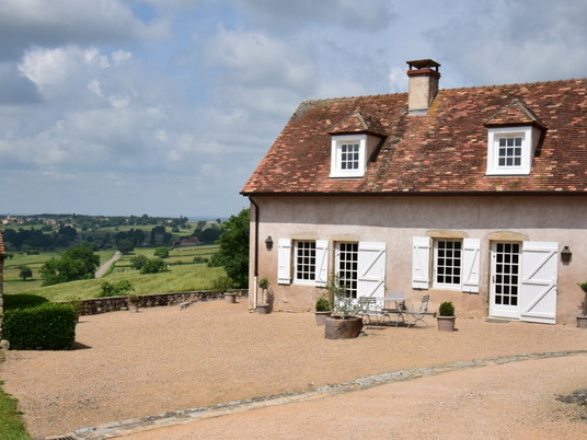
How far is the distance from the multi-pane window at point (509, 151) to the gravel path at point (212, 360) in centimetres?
462

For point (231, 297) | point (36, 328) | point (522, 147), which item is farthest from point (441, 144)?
point (36, 328)

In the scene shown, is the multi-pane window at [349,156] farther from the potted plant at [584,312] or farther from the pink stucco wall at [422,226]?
the potted plant at [584,312]

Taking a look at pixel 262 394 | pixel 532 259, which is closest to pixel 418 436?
pixel 262 394

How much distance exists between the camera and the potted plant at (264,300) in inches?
845

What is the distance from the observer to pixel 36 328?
50.0ft

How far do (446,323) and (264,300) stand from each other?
24.0ft

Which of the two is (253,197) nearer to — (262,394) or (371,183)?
(371,183)

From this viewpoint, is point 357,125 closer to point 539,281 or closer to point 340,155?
point 340,155

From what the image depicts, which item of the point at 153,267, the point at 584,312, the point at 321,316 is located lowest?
the point at 153,267

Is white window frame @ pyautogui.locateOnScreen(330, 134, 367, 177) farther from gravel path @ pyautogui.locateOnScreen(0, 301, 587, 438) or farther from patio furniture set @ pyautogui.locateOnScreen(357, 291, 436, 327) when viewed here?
gravel path @ pyautogui.locateOnScreen(0, 301, 587, 438)

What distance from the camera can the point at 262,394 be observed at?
10812 mm

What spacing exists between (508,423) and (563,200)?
1100cm

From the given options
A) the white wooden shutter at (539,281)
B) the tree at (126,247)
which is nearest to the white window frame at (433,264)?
the white wooden shutter at (539,281)

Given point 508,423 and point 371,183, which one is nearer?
point 508,423
